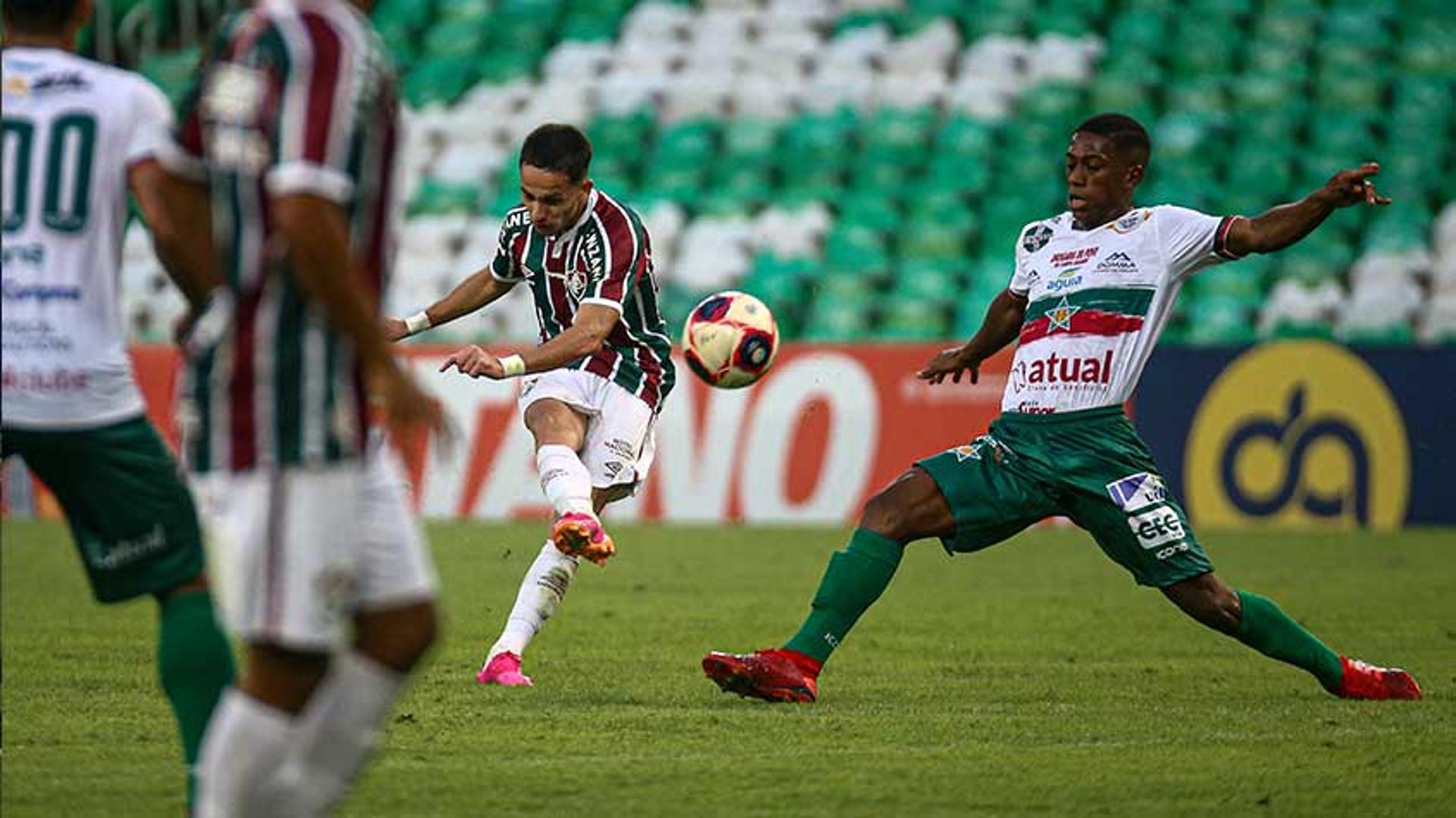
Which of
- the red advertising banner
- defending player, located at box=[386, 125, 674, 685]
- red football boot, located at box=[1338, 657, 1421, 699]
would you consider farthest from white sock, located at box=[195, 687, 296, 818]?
the red advertising banner

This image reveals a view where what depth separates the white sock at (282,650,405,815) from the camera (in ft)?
15.2

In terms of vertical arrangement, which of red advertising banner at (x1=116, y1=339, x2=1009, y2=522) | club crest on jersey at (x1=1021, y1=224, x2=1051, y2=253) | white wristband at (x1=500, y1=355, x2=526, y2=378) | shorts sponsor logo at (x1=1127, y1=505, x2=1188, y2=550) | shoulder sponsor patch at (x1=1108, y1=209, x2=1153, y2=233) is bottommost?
red advertising banner at (x1=116, y1=339, x2=1009, y2=522)

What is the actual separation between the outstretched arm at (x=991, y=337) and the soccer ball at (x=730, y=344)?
77cm

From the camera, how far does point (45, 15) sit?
5.61 meters

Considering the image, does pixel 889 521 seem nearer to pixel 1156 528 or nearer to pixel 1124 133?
pixel 1156 528

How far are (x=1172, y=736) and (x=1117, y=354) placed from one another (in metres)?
1.60

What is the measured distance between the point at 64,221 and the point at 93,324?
258mm

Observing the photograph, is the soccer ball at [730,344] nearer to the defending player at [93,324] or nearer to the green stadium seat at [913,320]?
the defending player at [93,324]

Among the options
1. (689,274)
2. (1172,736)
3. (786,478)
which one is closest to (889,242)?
(689,274)

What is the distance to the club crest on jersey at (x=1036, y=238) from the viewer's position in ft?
28.9

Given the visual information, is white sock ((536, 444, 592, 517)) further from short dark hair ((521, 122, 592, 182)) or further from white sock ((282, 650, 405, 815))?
white sock ((282, 650, 405, 815))

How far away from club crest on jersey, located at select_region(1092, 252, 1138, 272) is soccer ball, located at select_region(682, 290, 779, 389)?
4.96 ft

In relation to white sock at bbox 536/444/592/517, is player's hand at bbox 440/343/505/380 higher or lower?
higher

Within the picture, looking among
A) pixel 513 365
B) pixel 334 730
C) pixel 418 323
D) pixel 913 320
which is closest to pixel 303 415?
pixel 334 730
